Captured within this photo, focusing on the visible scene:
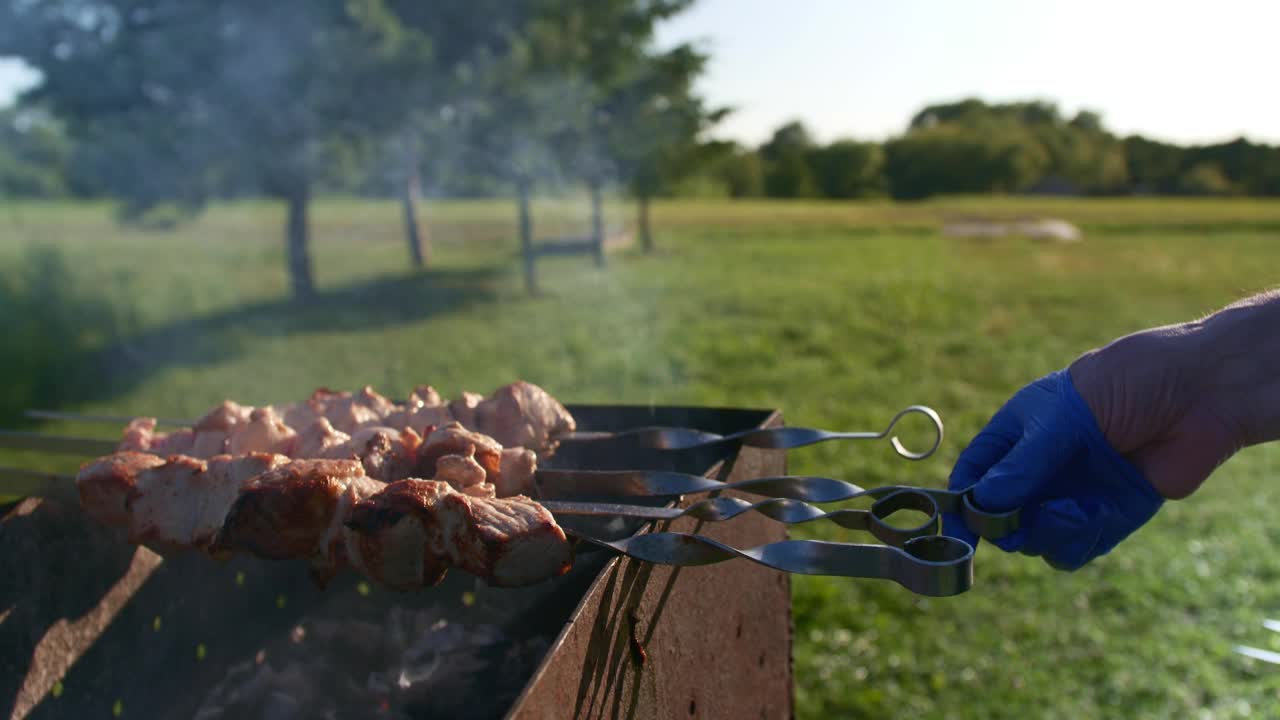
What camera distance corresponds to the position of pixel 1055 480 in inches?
60.3

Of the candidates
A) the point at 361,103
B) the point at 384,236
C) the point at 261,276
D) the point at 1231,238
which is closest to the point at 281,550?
the point at 361,103

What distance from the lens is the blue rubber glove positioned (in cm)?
141

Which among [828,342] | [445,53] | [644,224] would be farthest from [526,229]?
[644,224]

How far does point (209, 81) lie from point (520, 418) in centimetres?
863

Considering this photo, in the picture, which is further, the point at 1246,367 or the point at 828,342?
the point at 828,342

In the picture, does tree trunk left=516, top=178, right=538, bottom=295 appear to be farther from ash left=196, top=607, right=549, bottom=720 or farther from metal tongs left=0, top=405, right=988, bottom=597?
metal tongs left=0, top=405, right=988, bottom=597

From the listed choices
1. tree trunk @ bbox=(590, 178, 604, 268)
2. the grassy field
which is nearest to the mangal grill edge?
the grassy field

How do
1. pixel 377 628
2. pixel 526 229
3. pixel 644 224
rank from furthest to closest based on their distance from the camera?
pixel 644 224
pixel 526 229
pixel 377 628

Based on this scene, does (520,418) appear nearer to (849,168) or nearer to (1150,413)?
(1150,413)

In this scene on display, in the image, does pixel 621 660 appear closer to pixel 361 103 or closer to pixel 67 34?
pixel 361 103

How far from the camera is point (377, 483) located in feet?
5.26

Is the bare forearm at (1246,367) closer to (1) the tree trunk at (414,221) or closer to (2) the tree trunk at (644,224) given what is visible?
(1) the tree trunk at (414,221)

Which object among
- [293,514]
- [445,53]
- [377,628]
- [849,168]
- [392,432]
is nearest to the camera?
[293,514]

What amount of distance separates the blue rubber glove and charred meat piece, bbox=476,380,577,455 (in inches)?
35.7
